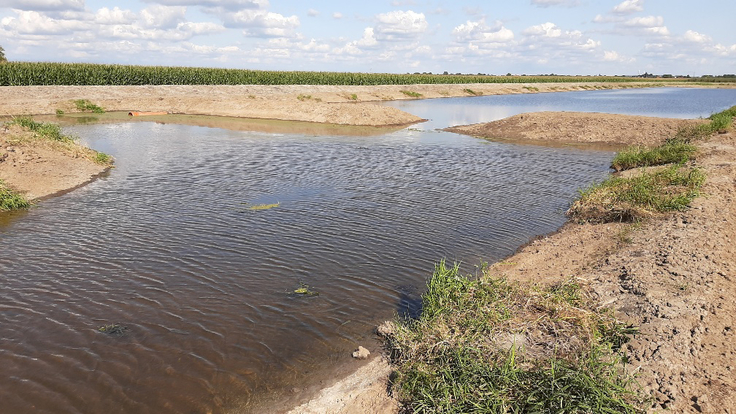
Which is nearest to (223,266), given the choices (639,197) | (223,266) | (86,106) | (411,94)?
(223,266)

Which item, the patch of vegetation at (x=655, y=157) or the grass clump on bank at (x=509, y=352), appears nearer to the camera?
the grass clump on bank at (x=509, y=352)

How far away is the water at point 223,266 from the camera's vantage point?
21.2 ft

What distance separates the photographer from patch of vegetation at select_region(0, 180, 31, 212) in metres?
13.2

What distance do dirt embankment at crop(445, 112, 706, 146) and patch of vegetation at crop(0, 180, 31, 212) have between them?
26965 millimetres

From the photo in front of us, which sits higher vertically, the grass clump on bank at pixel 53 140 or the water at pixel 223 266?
the grass clump on bank at pixel 53 140

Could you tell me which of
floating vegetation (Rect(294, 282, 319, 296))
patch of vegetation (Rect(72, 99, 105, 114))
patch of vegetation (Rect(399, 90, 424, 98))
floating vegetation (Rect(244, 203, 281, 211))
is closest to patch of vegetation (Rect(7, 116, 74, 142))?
floating vegetation (Rect(244, 203, 281, 211))

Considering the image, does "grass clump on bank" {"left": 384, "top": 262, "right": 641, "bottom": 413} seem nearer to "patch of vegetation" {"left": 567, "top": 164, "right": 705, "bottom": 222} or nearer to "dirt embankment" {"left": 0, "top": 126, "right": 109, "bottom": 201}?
"patch of vegetation" {"left": 567, "top": 164, "right": 705, "bottom": 222}

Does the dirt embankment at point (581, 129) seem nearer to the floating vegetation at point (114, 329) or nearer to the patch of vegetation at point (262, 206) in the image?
the patch of vegetation at point (262, 206)

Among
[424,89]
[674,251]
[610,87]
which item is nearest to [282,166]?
[674,251]

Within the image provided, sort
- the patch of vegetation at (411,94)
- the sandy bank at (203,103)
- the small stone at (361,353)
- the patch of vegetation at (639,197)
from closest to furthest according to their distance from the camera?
the small stone at (361,353) < the patch of vegetation at (639,197) < the sandy bank at (203,103) < the patch of vegetation at (411,94)

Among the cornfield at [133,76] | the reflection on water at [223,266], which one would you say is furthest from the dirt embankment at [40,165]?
the cornfield at [133,76]

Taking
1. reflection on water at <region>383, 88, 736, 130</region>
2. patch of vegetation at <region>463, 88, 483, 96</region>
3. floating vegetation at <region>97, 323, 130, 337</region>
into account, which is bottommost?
floating vegetation at <region>97, 323, 130, 337</region>

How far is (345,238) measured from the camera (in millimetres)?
11898

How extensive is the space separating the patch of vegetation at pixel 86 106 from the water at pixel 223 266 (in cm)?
2764
